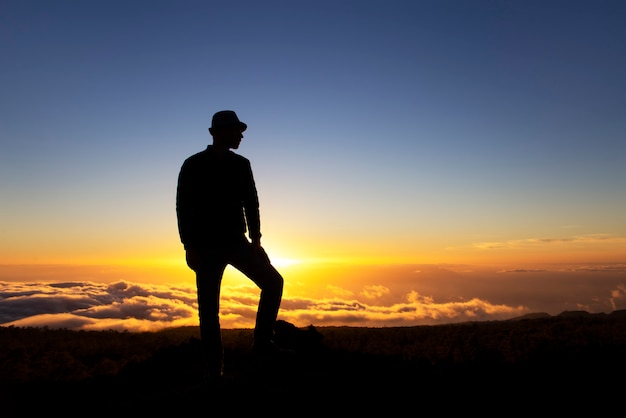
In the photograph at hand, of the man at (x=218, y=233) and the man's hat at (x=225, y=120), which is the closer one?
the man at (x=218, y=233)

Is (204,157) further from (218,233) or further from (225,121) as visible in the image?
(218,233)

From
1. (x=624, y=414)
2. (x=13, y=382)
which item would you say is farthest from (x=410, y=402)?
(x=13, y=382)

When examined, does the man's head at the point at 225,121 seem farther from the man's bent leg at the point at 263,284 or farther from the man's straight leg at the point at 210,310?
the man's straight leg at the point at 210,310

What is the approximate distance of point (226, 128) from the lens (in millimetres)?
6898

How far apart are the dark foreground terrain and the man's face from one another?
322cm

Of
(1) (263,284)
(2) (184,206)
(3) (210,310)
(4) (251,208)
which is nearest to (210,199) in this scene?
(2) (184,206)

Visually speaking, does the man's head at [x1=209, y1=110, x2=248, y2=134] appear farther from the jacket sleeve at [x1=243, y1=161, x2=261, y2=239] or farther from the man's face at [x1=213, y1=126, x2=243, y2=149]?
the jacket sleeve at [x1=243, y1=161, x2=261, y2=239]

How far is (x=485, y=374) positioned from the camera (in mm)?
6406

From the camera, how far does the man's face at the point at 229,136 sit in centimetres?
692

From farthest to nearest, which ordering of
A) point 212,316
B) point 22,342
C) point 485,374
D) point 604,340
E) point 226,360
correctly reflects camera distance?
point 22,342
point 226,360
point 604,340
point 212,316
point 485,374

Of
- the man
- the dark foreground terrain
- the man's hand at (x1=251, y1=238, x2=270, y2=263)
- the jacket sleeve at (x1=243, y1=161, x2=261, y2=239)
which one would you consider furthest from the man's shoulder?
the dark foreground terrain

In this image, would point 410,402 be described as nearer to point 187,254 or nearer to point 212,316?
point 212,316

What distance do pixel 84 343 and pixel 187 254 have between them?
4445 mm

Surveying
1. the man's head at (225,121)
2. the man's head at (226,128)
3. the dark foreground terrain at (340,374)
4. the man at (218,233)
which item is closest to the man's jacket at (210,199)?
the man at (218,233)
